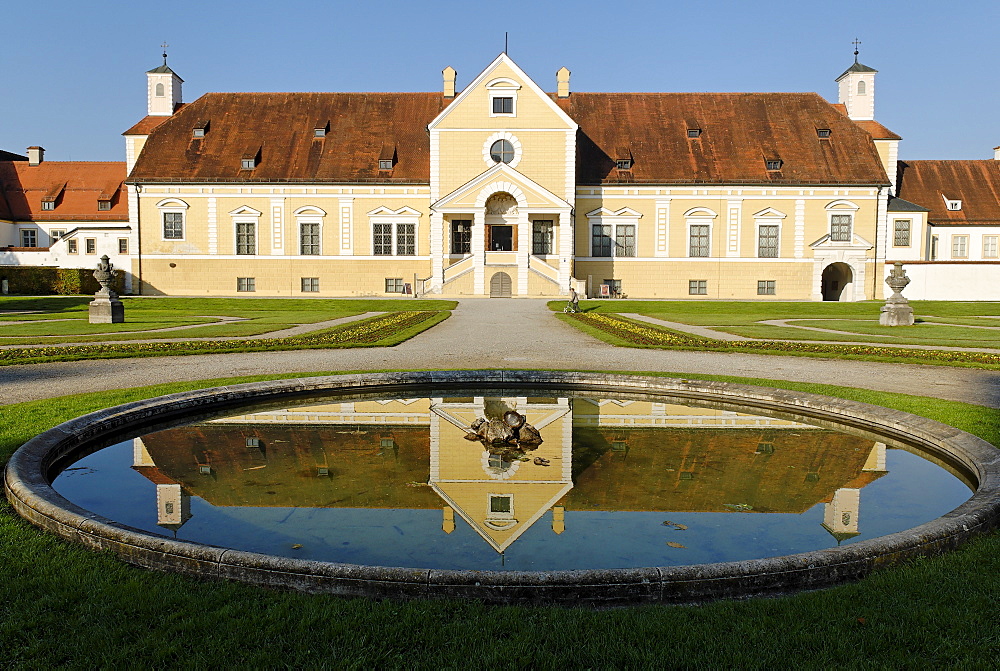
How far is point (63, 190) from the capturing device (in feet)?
198

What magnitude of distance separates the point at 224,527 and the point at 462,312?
25.8m

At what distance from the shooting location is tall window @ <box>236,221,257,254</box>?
4750 cm

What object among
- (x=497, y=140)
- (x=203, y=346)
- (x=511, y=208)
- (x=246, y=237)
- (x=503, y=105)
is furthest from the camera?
(x=246, y=237)

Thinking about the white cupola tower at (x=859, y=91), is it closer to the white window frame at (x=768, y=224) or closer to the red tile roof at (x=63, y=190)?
the white window frame at (x=768, y=224)

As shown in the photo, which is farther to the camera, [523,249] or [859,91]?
[859,91]

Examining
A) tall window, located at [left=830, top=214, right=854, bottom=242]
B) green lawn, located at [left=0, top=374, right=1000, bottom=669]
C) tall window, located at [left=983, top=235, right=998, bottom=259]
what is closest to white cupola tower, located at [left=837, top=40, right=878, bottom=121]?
tall window, located at [left=830, top=214, right=854, bottom=242]

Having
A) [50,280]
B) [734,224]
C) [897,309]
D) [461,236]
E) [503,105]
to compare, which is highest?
[503,105]

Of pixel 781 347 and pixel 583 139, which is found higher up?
pixel 583 139

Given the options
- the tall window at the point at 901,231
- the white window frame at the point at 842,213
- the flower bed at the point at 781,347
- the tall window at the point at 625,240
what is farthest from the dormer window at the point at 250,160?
the tall window at the point at 901,231

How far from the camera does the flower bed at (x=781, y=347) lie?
56.0 feet

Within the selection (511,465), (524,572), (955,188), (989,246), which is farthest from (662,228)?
(524,572)

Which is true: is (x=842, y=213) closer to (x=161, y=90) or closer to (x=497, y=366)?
(x=497, y=366)

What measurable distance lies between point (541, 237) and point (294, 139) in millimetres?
17482

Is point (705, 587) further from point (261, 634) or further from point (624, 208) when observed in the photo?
point (624, 208)
